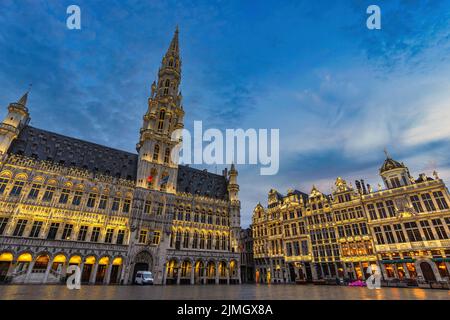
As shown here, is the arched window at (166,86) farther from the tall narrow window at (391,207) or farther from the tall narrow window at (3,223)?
the tall narrow window at (391,207)

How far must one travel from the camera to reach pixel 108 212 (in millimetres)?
36688

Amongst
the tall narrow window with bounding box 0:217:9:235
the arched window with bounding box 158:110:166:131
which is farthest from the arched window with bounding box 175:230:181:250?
the tall narrow window with bounding box 0:217:9:235

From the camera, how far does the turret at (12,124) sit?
107ft

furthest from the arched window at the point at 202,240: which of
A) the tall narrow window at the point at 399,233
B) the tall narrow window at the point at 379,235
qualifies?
the tall narrow window at the point at 399,233

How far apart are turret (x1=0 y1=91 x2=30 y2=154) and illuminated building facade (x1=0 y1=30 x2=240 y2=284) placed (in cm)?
12

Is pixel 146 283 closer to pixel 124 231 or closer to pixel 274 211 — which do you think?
pixel 124 231

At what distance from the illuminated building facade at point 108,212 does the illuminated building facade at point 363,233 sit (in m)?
10.5

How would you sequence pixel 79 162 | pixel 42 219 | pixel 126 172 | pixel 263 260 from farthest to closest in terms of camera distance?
pixel 263 260, pixel 126 172, pixel 79 162, pixel 42 219

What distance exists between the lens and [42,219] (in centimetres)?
3181

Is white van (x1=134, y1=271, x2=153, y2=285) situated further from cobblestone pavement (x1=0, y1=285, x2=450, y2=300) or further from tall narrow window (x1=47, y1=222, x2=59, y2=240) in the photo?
tall narrow window (x1=47, y1=222, x2=59, y2=240)

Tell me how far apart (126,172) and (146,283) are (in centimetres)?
2046

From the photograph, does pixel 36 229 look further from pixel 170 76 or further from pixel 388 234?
pixel 388 234
